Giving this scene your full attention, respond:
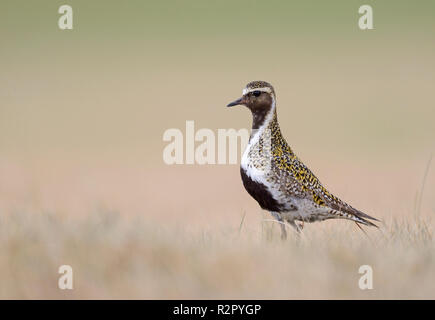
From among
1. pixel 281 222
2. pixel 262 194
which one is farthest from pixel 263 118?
pixel 281 222

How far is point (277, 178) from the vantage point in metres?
→ 7.39

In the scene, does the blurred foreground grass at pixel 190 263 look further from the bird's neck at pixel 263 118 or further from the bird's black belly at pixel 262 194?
the bird's neck at pixel 263 118

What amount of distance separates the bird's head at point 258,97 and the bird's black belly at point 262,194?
89cm

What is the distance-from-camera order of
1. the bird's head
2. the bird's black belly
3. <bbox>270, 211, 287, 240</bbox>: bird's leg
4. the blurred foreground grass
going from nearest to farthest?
the blurred foreground grass → <bbox>270, 211, 287, 240</bbox>: bird's leg → the bird's black belly → the bird's head

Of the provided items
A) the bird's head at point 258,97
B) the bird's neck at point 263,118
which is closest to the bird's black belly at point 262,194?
the bird's neck at point 263,118

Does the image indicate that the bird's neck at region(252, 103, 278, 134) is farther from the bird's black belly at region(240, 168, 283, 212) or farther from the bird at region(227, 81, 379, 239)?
the bird's black belly at region(240, 168, 283, 212)

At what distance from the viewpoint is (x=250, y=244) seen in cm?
607

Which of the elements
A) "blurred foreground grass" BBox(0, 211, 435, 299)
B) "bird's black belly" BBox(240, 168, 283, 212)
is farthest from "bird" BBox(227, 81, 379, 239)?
"blurred foreground grass" BBox(0, 211, 435, 299)

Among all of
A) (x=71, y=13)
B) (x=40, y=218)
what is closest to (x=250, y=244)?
(x=40, y=218)

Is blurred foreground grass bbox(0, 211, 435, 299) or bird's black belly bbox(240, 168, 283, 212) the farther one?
bird's black belly bbox(240, 168, 283, 212)

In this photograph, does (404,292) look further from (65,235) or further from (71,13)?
(71,13)

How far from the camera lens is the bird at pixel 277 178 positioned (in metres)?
7.38

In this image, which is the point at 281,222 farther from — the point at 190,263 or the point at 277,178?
the point at 190,263

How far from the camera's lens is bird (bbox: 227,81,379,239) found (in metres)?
7.38
